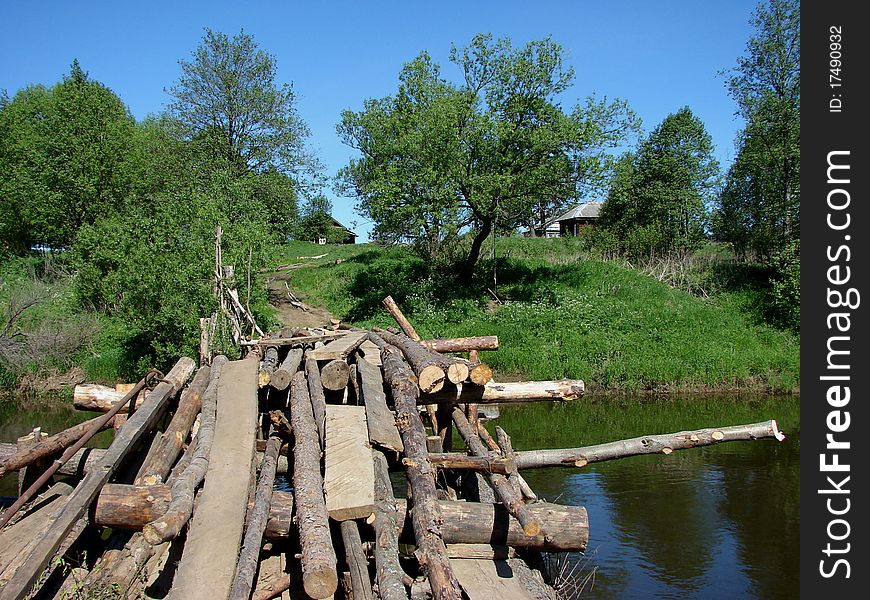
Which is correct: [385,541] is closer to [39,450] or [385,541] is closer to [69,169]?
[39,450]

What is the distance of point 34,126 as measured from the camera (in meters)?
31.5

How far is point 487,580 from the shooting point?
17.9 ft

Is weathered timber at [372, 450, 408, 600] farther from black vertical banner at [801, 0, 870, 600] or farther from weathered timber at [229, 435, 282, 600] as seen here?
black vertical banner at [801, 0, 870, 600]

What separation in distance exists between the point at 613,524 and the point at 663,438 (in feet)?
11.5

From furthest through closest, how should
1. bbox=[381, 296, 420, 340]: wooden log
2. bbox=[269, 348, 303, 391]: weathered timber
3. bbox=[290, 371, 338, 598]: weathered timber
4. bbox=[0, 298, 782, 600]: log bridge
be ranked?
1. bbox=[381, 296, 420, 340]: wooden log
2. bbox=[269, 348, 303, 391]: weathered timber
3. bbox=[0, 298, 782, 600]: log bridge
4. bbox=[290, 371, 338, 598]: weathered timber

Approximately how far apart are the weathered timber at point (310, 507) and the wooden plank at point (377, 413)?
52cm

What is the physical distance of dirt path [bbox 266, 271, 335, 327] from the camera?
2620 centimetres

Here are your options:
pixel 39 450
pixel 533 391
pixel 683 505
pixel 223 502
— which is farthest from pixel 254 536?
pixel 683 505

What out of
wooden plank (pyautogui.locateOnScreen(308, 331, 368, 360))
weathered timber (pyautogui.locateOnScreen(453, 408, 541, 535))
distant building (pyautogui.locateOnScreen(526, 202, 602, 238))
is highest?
distant building (pyautogui.locateOnScreen(526, 202, 602, 238))

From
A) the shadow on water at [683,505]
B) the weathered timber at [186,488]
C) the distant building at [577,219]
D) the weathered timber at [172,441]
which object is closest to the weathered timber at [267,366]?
the weathered timber at [186,488]

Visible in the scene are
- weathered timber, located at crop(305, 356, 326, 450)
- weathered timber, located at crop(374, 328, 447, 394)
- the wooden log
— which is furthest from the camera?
the wooden log

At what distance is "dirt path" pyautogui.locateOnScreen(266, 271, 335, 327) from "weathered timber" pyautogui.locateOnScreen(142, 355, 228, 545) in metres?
18.0

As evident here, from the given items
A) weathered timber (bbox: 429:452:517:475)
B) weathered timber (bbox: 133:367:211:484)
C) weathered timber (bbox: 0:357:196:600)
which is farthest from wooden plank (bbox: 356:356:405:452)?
weathered timber (bbox: 0:357:196:600)

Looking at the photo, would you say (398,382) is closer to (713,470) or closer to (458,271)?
(713,470)
